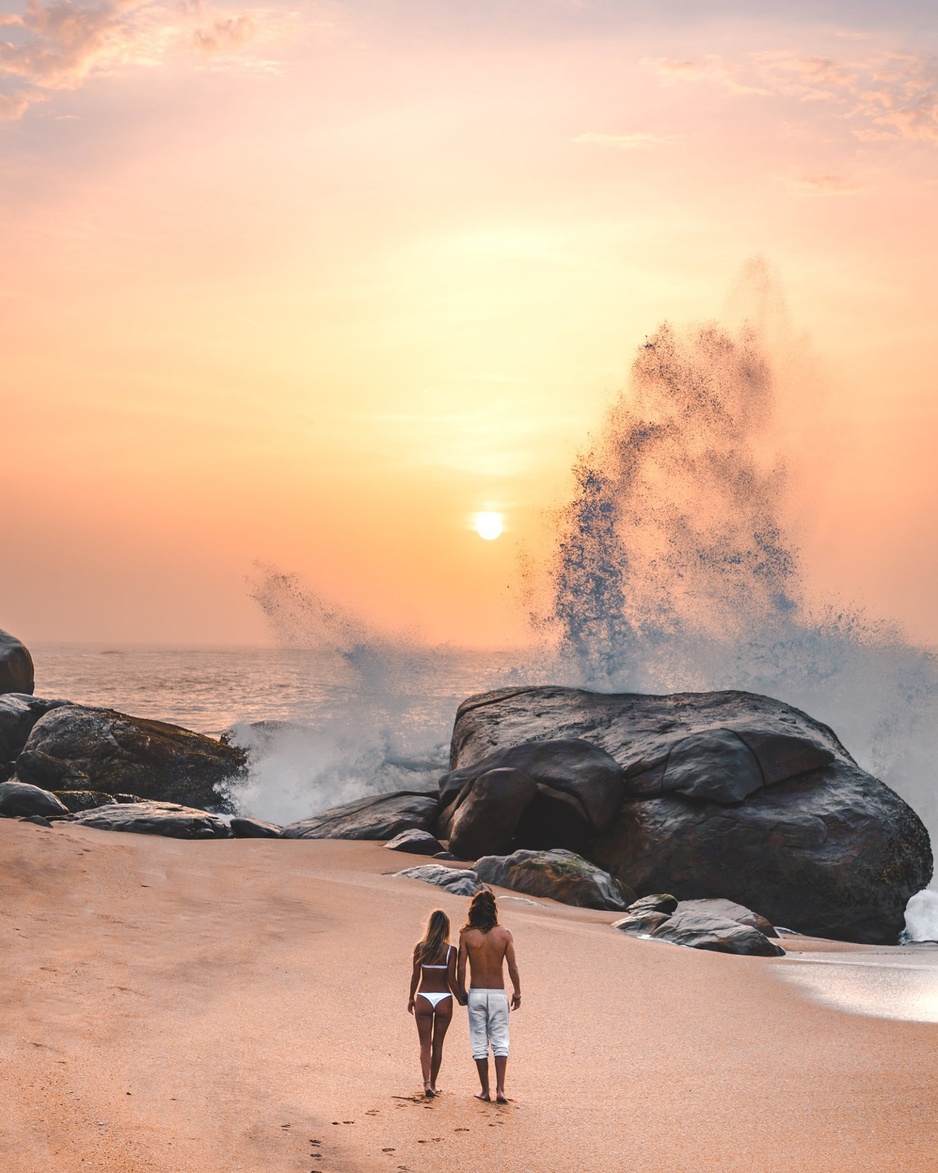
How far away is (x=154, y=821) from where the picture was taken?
1303 centimetres

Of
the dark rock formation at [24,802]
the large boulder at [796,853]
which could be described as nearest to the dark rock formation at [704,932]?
the large boulder at [796,853]

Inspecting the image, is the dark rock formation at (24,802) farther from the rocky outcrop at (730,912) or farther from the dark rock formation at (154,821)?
the rocky outcrop at (730,912)

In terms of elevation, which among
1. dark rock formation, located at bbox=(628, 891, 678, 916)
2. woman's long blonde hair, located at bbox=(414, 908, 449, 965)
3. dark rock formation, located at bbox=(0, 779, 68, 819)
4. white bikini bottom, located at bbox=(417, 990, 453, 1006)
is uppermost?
woman's long blonde hair, located at bbox=(414, 908, 449, 965)

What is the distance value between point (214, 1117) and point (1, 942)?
309 centimetres

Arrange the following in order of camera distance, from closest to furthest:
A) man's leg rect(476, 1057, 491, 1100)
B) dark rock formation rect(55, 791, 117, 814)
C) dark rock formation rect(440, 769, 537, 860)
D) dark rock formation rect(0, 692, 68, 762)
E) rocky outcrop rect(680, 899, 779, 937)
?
man's leg rect(476, 1057, 491, 1100), rocky outcrop rect(680, 899, 779, 937), dark rock formation rect(440, 769, 537, 860), dark rock formation rect(55, 791, 117, 814), dark rock formation rect(0, 692, 68, 762)

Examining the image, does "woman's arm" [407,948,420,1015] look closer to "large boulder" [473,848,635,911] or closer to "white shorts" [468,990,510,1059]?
"white shorts" [468,990,510,1059]

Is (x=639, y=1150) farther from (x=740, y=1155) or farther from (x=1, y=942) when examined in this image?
(x=1, y=942)

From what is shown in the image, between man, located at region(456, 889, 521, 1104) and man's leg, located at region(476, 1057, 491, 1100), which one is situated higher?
man, located at region(456, 889, 521, 1104)

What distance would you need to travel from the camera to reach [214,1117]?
450 cm

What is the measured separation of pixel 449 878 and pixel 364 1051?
202 inches

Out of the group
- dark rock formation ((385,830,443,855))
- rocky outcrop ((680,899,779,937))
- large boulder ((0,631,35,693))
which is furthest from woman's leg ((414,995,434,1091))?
large boulder ((0,631,35,693))

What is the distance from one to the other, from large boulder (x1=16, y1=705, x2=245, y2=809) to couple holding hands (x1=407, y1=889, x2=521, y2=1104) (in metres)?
12.7

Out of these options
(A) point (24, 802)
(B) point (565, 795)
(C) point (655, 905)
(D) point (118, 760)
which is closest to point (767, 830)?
(C) point (655, 905)

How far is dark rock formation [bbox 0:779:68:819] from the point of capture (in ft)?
40.1
